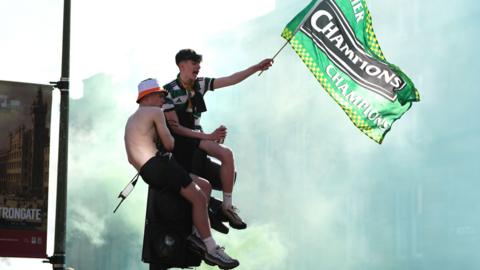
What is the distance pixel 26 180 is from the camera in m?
18.0

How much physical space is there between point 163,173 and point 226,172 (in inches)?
45.5

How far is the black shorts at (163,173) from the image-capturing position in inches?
515

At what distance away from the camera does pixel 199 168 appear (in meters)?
14.0

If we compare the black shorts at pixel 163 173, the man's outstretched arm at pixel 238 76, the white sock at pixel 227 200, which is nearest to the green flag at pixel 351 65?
the man's outstretched arm at pixel 238 76

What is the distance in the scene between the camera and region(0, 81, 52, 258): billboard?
58.6 feet

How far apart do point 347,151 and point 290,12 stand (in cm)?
2330

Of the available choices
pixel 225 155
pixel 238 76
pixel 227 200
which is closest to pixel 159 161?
pixel 225 155

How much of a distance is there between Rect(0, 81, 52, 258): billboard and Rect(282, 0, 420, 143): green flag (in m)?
4.63

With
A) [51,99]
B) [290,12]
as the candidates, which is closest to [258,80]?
[290,12]

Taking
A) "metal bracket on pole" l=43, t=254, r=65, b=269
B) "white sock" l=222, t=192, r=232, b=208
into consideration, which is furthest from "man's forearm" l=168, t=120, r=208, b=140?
"metal bracket on pole" l=43, t=254, r=65, b=269

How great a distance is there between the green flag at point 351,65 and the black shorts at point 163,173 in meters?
3.61

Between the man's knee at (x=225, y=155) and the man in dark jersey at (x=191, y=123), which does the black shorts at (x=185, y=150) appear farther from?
the man's knee at (x=225, y=155)

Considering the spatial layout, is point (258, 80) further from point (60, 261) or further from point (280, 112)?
point (60, 261)

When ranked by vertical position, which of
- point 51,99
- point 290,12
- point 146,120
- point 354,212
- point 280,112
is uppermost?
point 290,12
